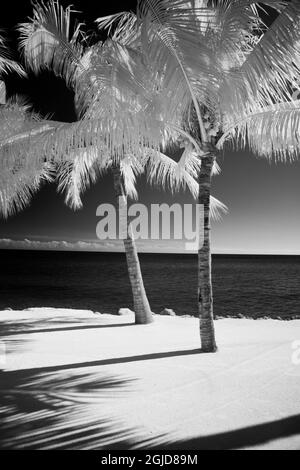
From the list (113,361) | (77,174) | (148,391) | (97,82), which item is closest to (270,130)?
(97,82)

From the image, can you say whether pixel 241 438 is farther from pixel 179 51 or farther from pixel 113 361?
pixel 179 51

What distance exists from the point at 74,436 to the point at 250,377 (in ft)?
9.62

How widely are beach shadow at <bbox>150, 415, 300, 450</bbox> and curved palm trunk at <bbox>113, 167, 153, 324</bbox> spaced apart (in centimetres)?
620

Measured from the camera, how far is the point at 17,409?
446 centimetres

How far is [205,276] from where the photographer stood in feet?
22.6

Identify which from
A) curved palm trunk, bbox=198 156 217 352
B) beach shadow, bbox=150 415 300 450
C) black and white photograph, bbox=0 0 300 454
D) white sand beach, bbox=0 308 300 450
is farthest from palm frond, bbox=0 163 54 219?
beach shadow, bbox=150 415 300 450

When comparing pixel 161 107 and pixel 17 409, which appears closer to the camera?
pixel 17 409

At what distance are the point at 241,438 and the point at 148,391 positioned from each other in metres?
1.64

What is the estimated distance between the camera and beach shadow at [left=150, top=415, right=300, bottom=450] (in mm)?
3596

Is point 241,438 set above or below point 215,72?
below

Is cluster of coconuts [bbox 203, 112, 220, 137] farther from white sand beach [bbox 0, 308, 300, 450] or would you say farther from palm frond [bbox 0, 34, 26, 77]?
palm frond [bbox 0, 34, 26, 77]

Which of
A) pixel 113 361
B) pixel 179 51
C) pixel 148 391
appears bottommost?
pixel 148 391
